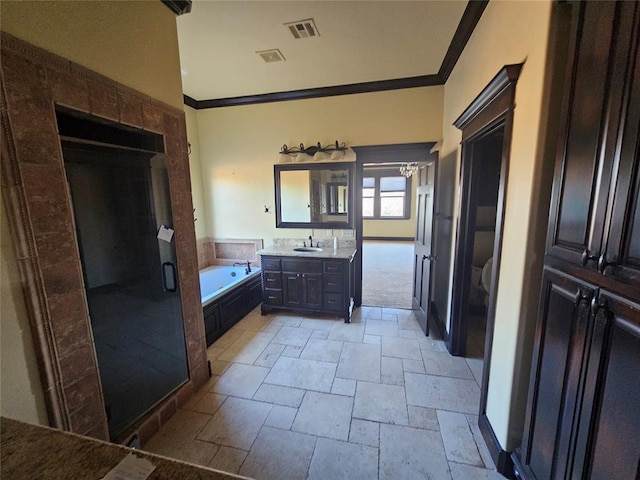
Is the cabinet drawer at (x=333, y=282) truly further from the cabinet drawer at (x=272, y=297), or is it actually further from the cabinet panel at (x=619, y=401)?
the cabinet panel at (x=619, y=401)

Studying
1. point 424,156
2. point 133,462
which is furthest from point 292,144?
point 133,462

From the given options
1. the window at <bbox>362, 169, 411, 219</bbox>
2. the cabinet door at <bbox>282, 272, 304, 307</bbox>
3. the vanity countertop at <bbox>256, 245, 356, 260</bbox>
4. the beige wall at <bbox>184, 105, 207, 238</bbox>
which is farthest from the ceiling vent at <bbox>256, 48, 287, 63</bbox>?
the window at <bbox>362, 169, 411, 219</bbox>

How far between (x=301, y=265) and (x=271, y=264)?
1.33 ft

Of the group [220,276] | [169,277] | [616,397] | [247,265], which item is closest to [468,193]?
[616,397]

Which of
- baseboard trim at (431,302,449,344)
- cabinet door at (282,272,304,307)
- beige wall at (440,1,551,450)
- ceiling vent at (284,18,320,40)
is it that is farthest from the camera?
cabinet door at (282,272,304,307)

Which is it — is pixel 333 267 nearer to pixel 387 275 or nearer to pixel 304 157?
pixel 304 157

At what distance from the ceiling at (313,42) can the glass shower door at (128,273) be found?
1.28m

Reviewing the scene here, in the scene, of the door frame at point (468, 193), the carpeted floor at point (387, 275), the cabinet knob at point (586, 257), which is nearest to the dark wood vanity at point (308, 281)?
the carpeted floor at point (387, 275)

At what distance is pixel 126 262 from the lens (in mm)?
1676

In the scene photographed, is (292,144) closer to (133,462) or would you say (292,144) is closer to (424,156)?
(424,156)

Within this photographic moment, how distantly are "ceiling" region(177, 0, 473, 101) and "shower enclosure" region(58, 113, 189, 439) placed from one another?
1201 millimetres

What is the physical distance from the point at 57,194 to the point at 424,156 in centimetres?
328

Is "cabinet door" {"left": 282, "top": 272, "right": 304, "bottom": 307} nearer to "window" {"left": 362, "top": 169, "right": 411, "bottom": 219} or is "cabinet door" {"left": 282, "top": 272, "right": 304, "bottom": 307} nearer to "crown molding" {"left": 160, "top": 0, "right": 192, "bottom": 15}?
"crown molding" {"left": 160, "top": 0, "right": 192, "bottom": 15}

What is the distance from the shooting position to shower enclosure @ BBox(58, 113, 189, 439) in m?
1.43
